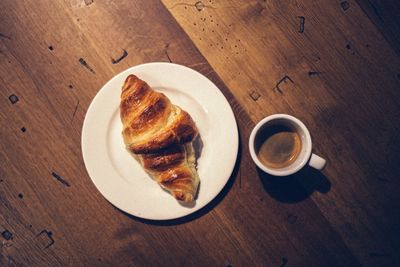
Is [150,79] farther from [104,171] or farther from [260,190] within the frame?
[260,190]

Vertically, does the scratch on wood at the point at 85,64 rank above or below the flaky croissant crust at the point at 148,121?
above

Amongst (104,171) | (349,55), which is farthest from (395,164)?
(104,171)

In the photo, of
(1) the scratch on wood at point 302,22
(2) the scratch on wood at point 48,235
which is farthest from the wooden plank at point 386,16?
(2) the scratch on wood at point 48,235

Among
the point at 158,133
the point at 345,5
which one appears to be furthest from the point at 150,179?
the point at 345,5

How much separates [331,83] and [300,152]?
1.00 ft

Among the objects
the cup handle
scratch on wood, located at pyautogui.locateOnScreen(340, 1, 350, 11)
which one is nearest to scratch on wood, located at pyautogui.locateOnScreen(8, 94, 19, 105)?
the cup handle

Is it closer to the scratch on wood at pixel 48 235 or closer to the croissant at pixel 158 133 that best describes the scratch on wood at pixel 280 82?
the croissant at pixel 158 133

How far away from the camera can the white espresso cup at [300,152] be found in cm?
94

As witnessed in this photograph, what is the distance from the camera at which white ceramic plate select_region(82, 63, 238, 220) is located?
1.02 metres

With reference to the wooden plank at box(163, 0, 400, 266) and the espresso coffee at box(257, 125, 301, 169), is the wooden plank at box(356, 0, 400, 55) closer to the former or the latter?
the wooden plank at box(163, 0, 400, 266)

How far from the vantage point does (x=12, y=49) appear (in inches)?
43.1

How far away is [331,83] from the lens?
3.63 ft

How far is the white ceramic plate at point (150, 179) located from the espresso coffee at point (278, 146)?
96 mm

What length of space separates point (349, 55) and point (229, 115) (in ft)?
1.63
